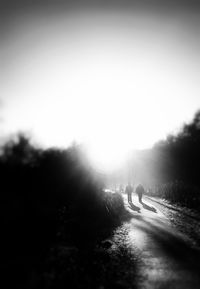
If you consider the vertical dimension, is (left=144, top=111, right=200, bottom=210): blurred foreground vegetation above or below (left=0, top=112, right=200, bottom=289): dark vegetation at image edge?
above

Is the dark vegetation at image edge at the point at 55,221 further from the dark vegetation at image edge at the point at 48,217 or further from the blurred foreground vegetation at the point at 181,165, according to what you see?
the blurred foreground vegetation at the point at 181,165

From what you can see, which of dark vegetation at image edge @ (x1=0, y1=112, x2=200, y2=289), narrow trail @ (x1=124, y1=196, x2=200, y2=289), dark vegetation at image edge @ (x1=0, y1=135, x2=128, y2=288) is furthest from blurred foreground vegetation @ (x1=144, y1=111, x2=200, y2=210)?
narrow trail @ (x1=124, y1=196, x2=200, y2=289)

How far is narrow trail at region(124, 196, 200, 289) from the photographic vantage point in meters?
6.44

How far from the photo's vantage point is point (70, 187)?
14.2m

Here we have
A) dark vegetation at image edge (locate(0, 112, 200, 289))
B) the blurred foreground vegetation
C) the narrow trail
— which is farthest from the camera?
the blurred foreground vegetation

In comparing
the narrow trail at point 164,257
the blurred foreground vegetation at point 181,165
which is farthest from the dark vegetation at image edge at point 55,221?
the blurred foreground vegetation at point 181,165

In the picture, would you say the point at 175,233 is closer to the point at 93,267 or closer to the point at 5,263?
the point at 93,267

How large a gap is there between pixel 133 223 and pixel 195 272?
7.62 meters

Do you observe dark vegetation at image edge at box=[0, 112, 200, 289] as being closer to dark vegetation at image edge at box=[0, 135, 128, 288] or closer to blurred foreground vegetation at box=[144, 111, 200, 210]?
dark vegetation at image edge at box=[0, 135, 128, 288]

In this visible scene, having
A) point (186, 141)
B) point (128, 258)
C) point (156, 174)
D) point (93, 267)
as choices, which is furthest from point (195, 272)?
point (156, 174)

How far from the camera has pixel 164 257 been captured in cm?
841

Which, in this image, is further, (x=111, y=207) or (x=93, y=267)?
(x=111, y=207)

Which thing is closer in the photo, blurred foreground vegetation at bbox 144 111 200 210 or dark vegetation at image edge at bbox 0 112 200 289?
dark vegetation at image edge at bbox 0 112 200 289

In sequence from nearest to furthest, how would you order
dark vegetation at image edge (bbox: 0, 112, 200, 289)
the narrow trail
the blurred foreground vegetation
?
1. the narrow trail
2. dark vegetation at image edge (bbox: 0, 112, 200, 289)
3. the blurred foreground vegetation
